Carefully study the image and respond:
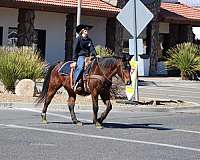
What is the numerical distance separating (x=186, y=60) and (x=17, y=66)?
17.9m

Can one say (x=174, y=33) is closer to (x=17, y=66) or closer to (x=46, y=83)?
(x=17, y=66)

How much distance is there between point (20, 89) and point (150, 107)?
459cm

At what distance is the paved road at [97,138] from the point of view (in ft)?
34.3

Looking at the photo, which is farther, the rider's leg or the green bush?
the green bush

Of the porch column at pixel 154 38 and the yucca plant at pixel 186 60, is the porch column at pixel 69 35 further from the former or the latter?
Result: the porch column at pixel 154 38

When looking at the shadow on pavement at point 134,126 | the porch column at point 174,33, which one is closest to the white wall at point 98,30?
the porch column at point 174,33

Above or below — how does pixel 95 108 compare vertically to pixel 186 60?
below

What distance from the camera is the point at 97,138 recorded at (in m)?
12.6

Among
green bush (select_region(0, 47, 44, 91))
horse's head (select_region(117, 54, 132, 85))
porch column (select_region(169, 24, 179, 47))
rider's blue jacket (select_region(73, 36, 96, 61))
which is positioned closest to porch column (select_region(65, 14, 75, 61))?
porch column (select_region(169, 24, 179, 47))

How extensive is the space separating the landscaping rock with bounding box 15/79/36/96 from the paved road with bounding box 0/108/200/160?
10.4 feet

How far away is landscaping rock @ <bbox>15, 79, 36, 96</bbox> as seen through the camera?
21.0 meters

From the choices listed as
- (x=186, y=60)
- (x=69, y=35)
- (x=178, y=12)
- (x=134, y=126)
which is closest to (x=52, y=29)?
(x=69, y=35)

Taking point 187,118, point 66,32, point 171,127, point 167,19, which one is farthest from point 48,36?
point 171,127

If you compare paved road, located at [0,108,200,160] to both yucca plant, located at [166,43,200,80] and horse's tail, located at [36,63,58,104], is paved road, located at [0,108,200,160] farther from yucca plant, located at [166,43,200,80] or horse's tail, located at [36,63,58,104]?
yucca plant, located at [166,43,200,80]
